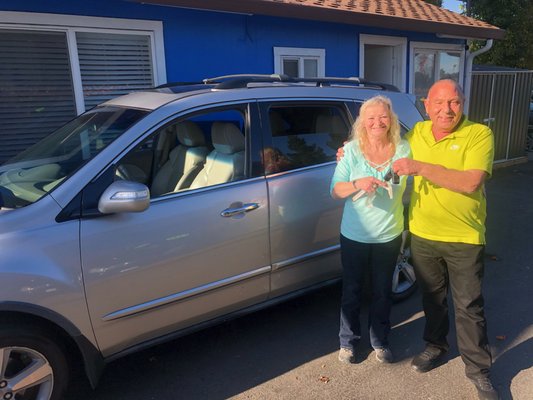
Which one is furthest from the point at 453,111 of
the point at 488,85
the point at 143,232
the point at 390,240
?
the point at 488,85

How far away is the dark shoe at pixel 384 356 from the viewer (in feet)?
9.87

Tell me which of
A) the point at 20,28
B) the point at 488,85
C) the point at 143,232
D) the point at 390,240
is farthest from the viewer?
the point at 488,85

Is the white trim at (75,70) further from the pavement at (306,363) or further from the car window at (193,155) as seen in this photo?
the pavement at (306,363)

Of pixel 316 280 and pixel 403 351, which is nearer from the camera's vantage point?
pixel 403 351

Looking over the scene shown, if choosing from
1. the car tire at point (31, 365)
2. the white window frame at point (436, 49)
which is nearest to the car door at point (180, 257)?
the car tire at point (31, 365)

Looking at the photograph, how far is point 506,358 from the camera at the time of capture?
9.98 ft

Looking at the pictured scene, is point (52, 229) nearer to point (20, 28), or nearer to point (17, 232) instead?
point (17, 232)

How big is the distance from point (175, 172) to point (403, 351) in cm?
197

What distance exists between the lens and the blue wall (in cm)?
477

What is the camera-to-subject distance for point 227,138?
10.1 ft

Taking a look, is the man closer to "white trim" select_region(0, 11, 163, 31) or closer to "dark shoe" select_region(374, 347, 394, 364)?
"dark shoe" select_region(374, 347, 394, 364)

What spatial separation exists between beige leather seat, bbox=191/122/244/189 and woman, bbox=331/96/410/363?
0.63 metres

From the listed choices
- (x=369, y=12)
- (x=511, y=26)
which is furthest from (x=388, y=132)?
(x=511, y=26)

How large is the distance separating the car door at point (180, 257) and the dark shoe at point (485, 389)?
1364 millimetres
